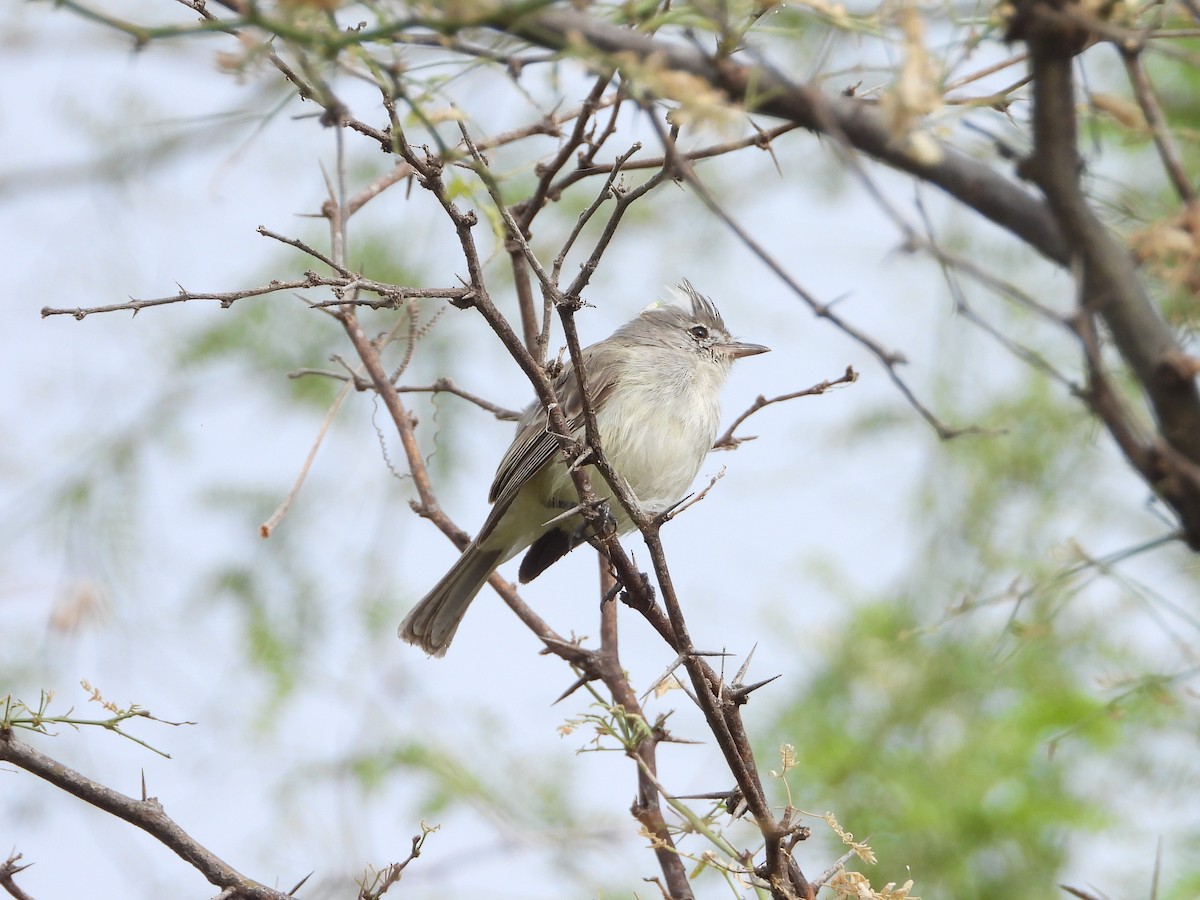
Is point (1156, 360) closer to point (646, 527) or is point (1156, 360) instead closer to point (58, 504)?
point (646, 527)

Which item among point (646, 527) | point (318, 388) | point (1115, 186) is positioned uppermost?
point (318, 388)

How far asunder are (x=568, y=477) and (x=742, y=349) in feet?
3.82

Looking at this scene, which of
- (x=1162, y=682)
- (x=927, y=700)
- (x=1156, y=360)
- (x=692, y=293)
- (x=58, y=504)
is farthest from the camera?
(x=58, y=504)

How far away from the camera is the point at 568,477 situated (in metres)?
4.52

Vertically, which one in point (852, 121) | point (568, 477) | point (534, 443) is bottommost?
point (852, 121)

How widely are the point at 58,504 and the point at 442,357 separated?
220 cm

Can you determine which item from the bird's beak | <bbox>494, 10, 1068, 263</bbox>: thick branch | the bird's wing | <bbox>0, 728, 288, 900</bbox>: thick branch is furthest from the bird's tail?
<bbox>494, 10, 1068, 263</bbox>: thick branch

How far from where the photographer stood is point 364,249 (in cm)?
681

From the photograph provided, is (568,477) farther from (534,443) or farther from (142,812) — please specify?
(142,812)

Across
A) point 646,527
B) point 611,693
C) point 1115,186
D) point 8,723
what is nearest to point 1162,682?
point 1115,186

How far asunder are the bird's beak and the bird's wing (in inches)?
22.6

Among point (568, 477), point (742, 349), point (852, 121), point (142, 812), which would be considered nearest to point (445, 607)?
point (568, 477)

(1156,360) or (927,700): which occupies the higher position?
(927,700)

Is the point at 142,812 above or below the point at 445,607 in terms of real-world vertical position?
below
